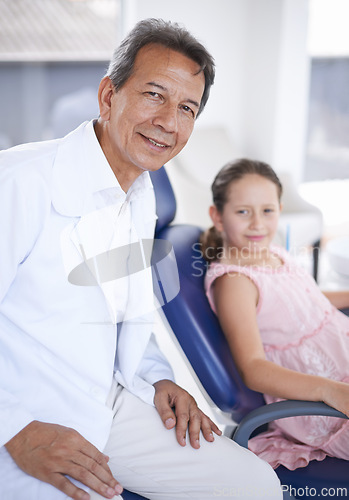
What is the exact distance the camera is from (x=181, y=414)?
1.22 meters

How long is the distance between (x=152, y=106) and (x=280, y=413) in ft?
2.30

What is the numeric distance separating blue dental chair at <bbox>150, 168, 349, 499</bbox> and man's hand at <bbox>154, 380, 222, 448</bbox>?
65 mm

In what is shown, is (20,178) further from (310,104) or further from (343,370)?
(310,104)

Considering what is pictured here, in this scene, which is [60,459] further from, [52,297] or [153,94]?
[153,94]

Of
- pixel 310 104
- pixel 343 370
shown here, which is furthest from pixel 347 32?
pixel 343 370

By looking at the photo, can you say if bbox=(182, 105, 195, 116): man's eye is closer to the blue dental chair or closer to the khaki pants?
the blue dental chair

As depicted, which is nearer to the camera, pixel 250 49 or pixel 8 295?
pixel 8 295

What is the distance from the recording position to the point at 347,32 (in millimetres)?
4348

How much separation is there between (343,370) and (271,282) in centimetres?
29

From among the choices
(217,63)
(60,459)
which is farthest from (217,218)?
(217,63)

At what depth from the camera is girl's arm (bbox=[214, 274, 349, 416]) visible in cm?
116

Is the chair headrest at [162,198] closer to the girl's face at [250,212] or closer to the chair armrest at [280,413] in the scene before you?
the girl's face at [250,212]

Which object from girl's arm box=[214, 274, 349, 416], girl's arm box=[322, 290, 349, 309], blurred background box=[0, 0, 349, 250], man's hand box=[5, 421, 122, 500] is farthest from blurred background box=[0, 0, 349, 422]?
man's hand box=[5, 421, 122, 500]

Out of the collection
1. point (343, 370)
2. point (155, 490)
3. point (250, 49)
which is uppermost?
point (250, 49)
